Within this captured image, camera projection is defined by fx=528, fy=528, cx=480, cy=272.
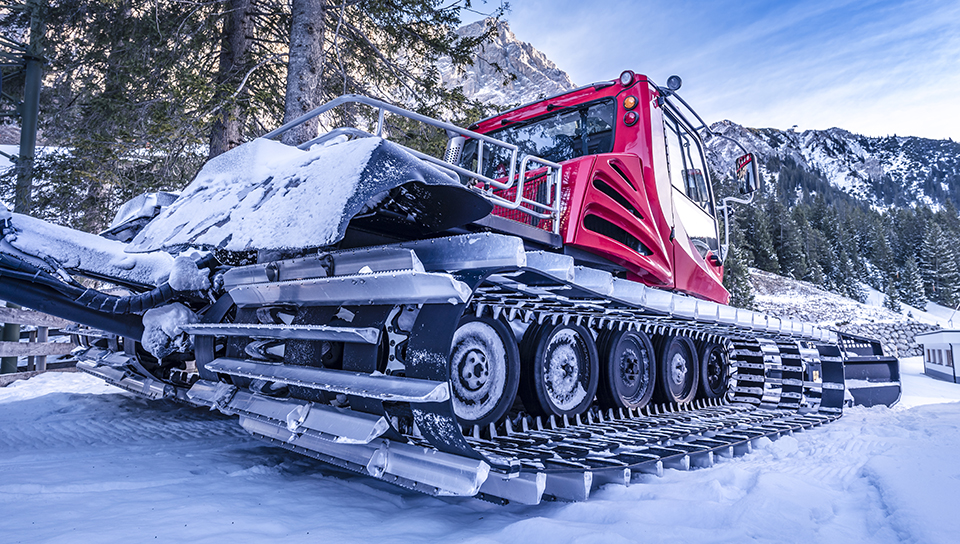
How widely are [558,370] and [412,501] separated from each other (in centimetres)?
145

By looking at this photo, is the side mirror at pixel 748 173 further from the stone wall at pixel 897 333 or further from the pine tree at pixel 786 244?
the pine tree at pixel 786 244

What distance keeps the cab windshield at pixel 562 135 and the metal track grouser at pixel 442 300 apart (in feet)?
0.07

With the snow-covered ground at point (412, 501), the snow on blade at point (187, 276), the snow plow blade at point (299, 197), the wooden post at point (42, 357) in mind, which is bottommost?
the snow-covered ground at point (412, 501)

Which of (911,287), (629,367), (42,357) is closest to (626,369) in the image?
(629,367)

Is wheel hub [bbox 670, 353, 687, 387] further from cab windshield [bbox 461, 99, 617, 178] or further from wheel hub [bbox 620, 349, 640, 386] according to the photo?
cab windshield [bbox 461, 99, 617, 178]

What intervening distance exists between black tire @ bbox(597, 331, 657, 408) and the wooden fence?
703cm

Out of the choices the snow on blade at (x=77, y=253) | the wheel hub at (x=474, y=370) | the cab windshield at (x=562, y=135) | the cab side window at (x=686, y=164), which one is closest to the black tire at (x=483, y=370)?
the wheel hub at (x=474, y=370)

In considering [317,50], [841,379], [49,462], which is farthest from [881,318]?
[49,462]

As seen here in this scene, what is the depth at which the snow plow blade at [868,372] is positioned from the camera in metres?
6.00

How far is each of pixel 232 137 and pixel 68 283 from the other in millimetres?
6551

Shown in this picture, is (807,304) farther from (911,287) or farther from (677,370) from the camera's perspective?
(677,370)

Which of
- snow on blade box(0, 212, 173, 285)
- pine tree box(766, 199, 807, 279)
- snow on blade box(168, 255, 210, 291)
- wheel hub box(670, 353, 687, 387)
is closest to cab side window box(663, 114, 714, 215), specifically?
wheel hub box(670, 353, 687, 387)

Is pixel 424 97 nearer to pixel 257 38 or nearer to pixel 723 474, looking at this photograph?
pixel 257 38

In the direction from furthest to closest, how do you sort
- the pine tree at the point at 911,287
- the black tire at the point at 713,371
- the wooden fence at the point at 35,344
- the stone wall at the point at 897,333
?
the pine tree at the point at 911,287
the stone wall at the point at 897,333
the wooden fence at the point at 35,344
the black tire at the point at 713,371
